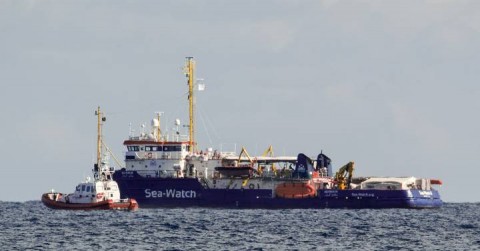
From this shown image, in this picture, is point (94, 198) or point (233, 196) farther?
point (233, 196)

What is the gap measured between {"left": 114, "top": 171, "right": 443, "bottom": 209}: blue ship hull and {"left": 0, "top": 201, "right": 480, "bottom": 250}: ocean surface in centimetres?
251

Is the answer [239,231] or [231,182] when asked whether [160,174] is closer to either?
[231,182]

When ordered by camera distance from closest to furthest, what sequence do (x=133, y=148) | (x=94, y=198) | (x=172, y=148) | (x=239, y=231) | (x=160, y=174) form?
(x=239, y=231) < (x=94, y=198) < (x=160, y=174) < (x=172, y=148) < (x=133, y=148)

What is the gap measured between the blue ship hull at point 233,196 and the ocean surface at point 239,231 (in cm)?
251

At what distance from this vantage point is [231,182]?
115 meters

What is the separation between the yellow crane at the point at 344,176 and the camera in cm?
11693

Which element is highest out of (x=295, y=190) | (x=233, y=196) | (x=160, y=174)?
(x=160, y=174)

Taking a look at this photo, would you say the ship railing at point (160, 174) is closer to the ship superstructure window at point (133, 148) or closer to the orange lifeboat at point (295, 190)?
the ship superstructure window at point (133, 148)

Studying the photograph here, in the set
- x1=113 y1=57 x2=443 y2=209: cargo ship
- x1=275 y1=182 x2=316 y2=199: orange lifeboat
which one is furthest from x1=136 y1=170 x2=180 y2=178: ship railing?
x1=275 y1=182 x2=316 y2=199: orange lifeboat

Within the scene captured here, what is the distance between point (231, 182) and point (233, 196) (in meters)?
1.55

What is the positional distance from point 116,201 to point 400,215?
28421mm

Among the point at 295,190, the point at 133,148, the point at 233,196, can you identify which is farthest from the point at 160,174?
the point at 295,190

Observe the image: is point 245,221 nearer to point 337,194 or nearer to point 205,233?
point 205,233

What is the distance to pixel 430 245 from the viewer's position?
233 ft
